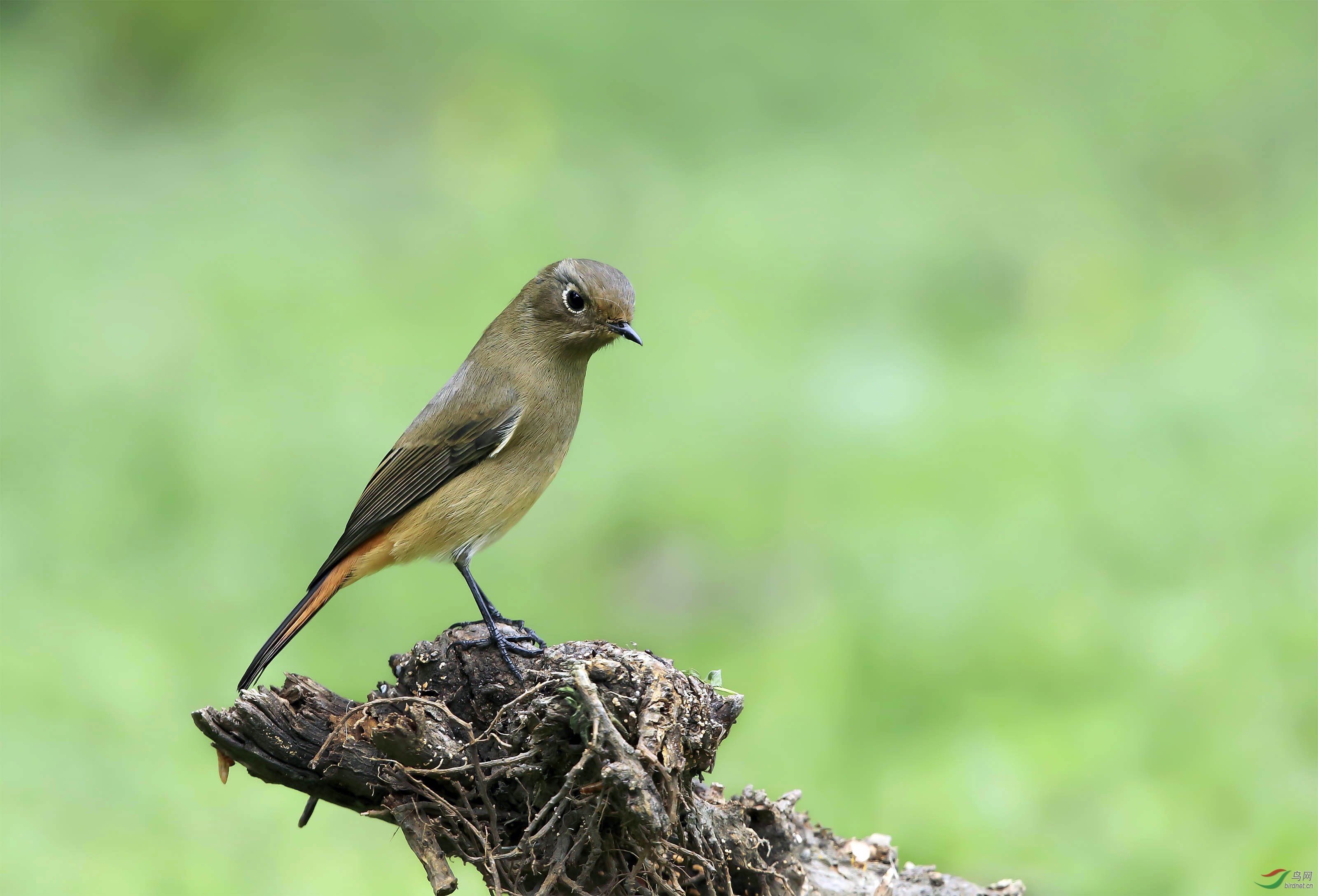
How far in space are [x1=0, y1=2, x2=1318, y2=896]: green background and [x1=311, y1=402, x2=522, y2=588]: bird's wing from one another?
2.66 meters

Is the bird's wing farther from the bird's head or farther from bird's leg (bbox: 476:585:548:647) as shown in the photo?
bird's leg (bbox: 476:585:548:647)

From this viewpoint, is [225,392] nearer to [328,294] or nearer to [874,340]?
[328,294]

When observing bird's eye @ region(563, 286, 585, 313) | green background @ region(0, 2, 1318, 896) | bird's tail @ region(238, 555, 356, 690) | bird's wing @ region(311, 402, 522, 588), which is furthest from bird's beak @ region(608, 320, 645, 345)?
green background @ region(0, 2, 1318, 896)

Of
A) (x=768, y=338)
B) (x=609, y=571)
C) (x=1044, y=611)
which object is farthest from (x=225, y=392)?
(x=1044, y=611)

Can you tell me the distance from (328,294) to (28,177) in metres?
3.40

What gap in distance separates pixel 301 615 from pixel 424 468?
868mm

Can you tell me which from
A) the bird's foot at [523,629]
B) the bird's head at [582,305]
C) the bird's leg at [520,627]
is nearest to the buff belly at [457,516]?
the bird's leg at [520,627]

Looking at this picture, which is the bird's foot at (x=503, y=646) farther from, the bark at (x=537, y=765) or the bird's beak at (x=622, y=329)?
the bird's beak at (x=622, y=329)

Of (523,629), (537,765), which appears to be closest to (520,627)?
(523,629)

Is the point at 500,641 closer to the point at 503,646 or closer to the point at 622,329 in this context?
the point at 503,646

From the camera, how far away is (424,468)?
5441 millimetres

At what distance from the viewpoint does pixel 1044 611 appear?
8375 mm

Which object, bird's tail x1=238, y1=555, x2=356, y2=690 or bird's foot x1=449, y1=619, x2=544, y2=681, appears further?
bird's tail x1=238, y1=555, x2=356, y2=690

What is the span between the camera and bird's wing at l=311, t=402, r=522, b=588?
5297 mm
